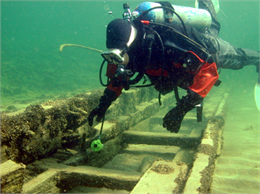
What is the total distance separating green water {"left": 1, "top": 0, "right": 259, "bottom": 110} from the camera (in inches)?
719

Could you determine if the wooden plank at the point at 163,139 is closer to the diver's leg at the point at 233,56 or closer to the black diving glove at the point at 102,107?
the black diving glove at the point at 102,107

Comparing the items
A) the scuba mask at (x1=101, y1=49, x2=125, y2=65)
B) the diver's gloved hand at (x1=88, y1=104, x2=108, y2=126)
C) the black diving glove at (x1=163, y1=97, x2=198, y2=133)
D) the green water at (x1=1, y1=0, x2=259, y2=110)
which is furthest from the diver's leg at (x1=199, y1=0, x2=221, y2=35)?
Result: the green water at (x1=1, y1=0, x2=259, y2=110)

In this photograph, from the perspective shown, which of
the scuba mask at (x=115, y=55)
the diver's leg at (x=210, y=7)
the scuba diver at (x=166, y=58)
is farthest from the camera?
the diver's leg at (x=210, y=7)

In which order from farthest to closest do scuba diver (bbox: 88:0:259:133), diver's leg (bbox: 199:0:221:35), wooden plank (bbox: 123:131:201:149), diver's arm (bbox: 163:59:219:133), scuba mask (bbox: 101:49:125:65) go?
diver's leg (bbox: 199:0:221:35) < wooden plank (bbox: 123:131:201:149) < diver's arm (bbox: 163:59:219:133) < scuba diver (bbox: 88:0:259:133) < scuba mask (bbox: 101:49:125:65)

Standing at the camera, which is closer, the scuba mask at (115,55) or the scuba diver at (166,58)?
the scuba mask at (115,55)

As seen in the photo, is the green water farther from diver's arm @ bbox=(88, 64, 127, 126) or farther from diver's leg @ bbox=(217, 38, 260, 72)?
diver's leg @ bbox=(217, 38, 260, 72)

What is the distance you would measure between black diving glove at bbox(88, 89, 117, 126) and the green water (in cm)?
1210

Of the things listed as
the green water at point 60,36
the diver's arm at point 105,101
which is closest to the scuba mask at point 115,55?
the diver's arm at point 105,101

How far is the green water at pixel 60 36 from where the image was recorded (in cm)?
1826

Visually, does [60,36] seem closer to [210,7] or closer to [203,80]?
[210,7]

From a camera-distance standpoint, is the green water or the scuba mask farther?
the green water

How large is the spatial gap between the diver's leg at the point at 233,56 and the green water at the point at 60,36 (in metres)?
13.4

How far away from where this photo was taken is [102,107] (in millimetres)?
3373

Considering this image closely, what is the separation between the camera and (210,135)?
322 centimetres
